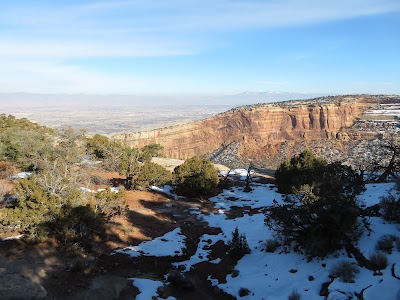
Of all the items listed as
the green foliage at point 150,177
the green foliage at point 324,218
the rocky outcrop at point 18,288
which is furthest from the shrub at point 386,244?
the green foliage at point 150,177

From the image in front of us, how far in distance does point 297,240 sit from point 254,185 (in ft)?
55.2

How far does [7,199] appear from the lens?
13.7 meters

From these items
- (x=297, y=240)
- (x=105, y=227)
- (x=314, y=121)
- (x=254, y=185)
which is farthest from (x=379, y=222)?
(x=314, y=121)

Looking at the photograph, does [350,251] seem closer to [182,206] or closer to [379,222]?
[379,222]

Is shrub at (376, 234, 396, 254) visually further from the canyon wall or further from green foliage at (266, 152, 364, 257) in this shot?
the canyon wall

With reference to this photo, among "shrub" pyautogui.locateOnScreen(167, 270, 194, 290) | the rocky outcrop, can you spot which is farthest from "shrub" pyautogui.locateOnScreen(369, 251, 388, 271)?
the rocky outcrop

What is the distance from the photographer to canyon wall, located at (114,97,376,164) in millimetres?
67812

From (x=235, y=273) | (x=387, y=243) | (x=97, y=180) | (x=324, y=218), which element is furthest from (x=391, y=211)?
→ (x=97, y=180)

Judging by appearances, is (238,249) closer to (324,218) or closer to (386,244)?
(324,218)

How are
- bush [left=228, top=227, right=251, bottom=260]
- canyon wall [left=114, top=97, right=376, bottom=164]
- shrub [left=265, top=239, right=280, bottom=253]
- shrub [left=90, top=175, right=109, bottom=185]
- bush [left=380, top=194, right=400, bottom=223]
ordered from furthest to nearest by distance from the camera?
canyon wall [left=114, top=97, right=376, bottom=164]
shrub [left=90, top=175, right=109, bottom=185]
bush [left=228, top=227, right=251, bottom=260]
shrub [left=265, top=239, right=280, bottom=253]
bush [left=380, top=194, right=400, bottom=223]

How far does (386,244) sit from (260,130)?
64.8m

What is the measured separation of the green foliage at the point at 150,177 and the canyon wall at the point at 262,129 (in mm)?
42790

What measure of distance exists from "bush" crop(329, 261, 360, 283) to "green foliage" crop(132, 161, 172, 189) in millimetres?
14229

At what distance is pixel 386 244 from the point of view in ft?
27.9
